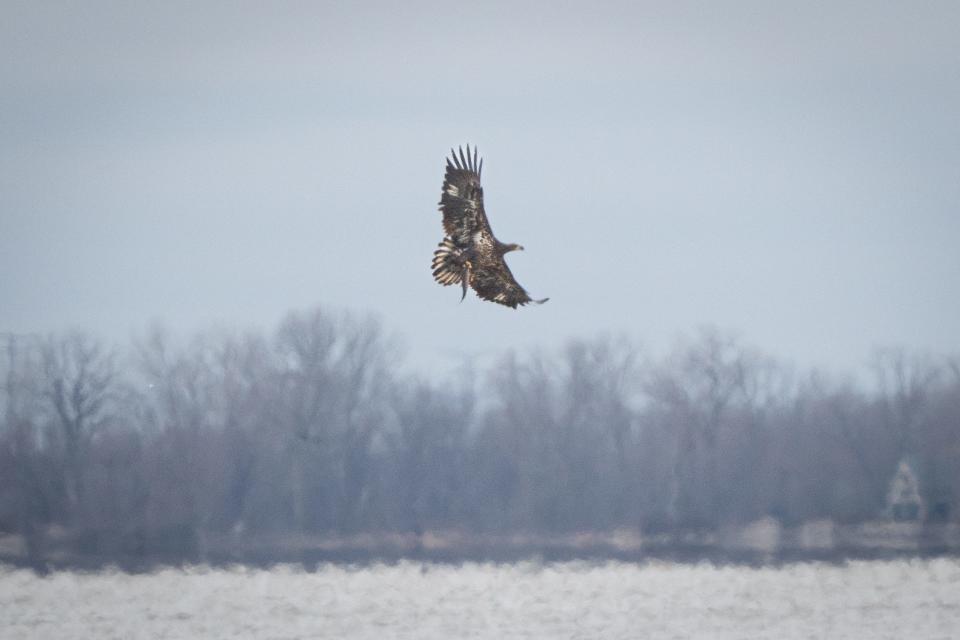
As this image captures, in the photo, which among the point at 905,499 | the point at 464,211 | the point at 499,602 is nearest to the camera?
the point at 464,211

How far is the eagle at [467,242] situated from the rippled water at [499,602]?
1068 centimetres

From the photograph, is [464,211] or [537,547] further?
[537,547]

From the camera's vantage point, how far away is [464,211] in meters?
22.1

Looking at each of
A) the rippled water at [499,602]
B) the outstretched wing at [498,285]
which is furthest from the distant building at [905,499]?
the outstretched wing at [498,285]

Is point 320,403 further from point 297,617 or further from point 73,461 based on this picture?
point 297,617

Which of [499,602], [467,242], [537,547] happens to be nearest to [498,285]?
[467,242]

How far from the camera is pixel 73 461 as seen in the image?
41.5 metres

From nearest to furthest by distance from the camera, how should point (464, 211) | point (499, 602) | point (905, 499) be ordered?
point (464, 211) → point (499, 602) → point (905, 499)

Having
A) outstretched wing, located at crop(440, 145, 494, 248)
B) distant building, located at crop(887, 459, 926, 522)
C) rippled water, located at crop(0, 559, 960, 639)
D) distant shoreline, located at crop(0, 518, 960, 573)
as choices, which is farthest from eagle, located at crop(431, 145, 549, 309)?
distant building, located at crop(887, 459, 926, 522)

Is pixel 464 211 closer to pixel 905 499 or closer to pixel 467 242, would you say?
pixel 467 242

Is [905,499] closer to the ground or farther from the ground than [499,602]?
farther from the ground

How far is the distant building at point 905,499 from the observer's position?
42.6 m

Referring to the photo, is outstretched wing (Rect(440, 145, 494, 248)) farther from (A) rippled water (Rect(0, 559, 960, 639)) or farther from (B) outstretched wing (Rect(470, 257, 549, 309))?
(A) rippled water (Rect(0, 559, 960, 639))

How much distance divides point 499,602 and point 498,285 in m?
14.3
